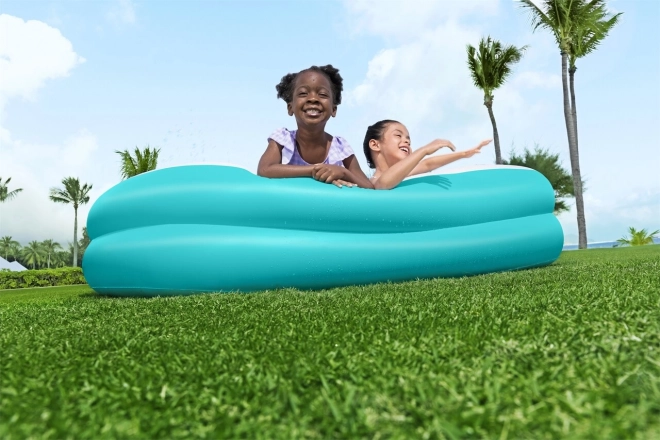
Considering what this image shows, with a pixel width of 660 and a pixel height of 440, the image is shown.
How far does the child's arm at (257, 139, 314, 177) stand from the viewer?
401 centimetres

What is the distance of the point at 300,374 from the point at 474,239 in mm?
3428

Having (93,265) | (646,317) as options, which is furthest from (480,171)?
(93,265)

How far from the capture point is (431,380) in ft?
3.81

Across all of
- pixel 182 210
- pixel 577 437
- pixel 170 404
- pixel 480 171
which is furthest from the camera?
pixel 480 171

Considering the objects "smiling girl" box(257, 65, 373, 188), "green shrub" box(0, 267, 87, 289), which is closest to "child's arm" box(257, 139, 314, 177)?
"smiling girl" box(257, 65, 373, 188)

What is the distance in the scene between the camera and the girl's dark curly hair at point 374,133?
16.1ft

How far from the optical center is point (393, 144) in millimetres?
4785

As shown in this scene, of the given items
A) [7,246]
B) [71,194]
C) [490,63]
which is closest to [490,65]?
[490,63]

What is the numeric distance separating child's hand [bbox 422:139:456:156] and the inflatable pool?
9.5 inches

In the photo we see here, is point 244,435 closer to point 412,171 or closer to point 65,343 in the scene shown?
point 65,343

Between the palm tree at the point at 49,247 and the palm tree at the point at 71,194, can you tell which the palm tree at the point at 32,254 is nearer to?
the palm tree at the point at 49,247

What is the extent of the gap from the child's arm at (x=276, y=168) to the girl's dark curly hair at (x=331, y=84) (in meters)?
0.59

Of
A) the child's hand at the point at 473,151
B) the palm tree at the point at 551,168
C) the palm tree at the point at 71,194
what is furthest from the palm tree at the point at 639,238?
the palm tree at the point at 71,194

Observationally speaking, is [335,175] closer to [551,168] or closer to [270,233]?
[270,233]
